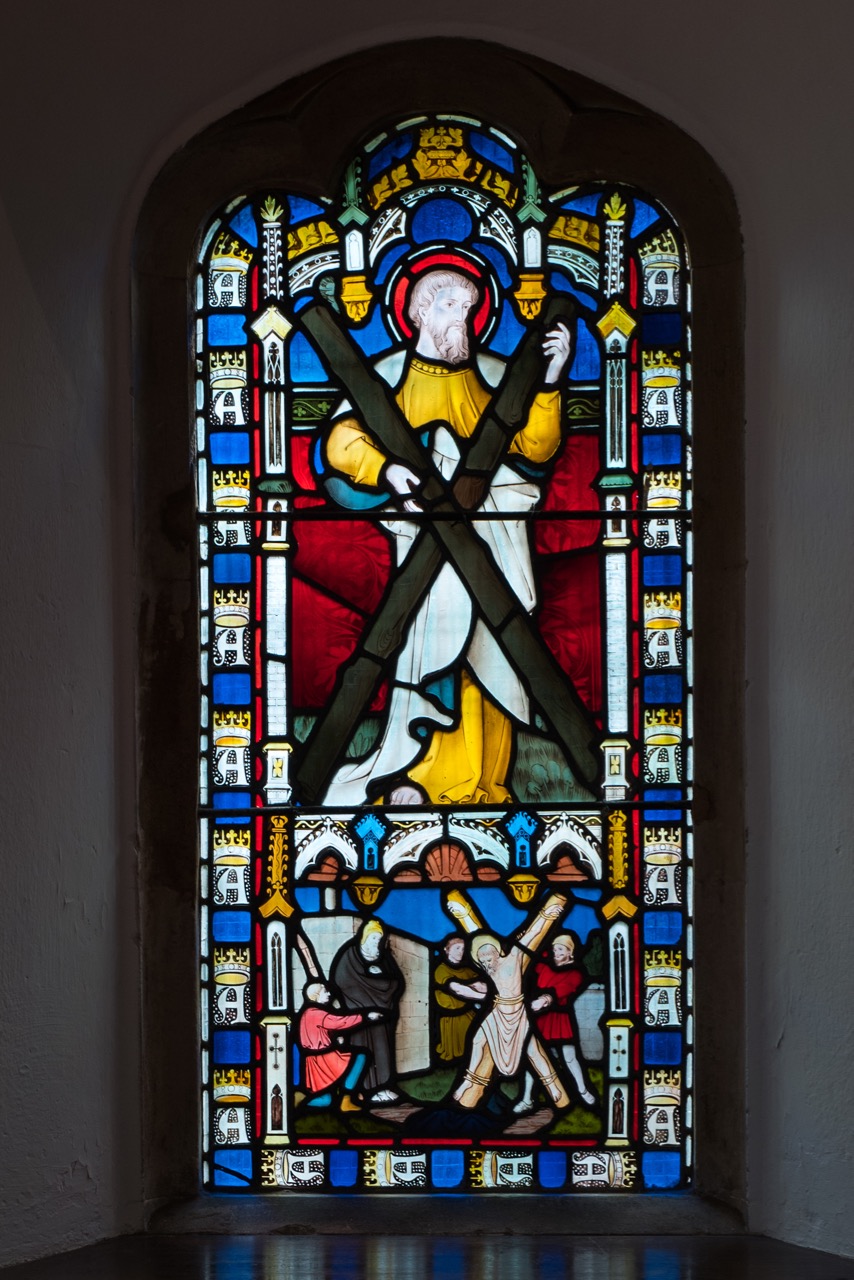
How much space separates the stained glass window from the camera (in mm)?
3656

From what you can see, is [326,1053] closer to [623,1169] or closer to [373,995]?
[373,995]

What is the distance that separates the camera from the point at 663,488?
147 inches

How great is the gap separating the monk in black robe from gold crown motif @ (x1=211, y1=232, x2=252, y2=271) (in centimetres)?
164

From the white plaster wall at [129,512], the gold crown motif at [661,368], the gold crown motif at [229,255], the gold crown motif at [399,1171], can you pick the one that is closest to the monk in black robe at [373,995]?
the gold crown motif at [399,1171]

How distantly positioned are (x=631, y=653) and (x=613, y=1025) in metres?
0.87

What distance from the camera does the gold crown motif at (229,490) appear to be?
3758 millimetres

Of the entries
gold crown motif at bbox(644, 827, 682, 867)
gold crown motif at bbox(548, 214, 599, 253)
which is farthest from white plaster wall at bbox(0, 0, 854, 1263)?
gold crown motif at bbox(548, 214, 599, 253)

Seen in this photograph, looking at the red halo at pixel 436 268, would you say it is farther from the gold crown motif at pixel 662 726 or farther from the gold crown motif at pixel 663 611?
the gold crown motif at pixel 662 726

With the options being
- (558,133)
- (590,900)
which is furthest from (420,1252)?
(558,133)

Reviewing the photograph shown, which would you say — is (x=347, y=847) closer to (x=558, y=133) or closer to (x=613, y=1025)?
(x=613, y=1025)

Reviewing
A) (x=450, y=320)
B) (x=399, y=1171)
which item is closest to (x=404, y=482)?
(x=450, y=320)

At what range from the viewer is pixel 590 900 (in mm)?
3682

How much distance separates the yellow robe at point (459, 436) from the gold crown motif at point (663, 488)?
0.81 ft

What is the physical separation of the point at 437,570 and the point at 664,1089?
1325 millimetres
